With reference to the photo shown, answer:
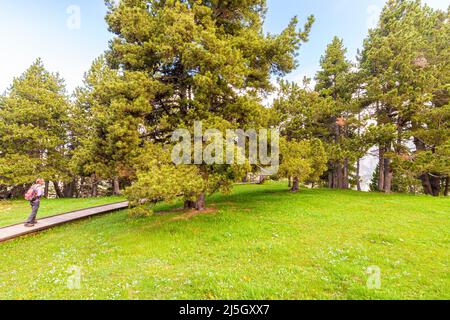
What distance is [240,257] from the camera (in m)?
7.93

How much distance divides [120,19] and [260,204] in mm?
13626

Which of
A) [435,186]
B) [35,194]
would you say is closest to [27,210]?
[35,194]

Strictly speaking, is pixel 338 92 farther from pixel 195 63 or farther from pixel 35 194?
pixel 35 194

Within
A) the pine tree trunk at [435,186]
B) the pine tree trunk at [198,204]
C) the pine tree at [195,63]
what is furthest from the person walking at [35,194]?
the pine tree trunk at [435,186]

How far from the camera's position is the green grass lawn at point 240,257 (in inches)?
225

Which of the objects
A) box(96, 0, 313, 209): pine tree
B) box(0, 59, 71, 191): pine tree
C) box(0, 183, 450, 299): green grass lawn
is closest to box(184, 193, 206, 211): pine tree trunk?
box(96, 0, 313, 209): pine tree

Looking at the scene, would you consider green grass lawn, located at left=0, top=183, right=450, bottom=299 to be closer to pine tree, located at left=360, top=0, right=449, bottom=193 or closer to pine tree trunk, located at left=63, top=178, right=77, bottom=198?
pine tree, located at left=360, top=0, right=449, bottom=193

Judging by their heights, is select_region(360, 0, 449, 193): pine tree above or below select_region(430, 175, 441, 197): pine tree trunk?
above

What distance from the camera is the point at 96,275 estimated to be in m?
6.81

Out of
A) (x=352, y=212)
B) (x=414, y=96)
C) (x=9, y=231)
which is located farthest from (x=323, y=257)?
(x=414, y=96)

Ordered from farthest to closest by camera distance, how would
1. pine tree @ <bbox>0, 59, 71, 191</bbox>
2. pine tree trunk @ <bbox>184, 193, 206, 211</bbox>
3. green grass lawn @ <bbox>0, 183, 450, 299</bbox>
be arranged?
pine tree @ <bbox>0, 59, 71, 191</bbox> → pine tree trunk @ <bbox>184, 193, 206, 211</bbox> → green grass lawn @ <bbox>0, 183, 450, 299</bbox>

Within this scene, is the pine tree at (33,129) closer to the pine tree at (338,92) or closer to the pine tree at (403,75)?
the pine tree at (338,92)

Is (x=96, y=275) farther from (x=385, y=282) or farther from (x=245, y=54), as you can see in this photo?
(x=245, y=54)

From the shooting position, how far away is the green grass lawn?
572cm
